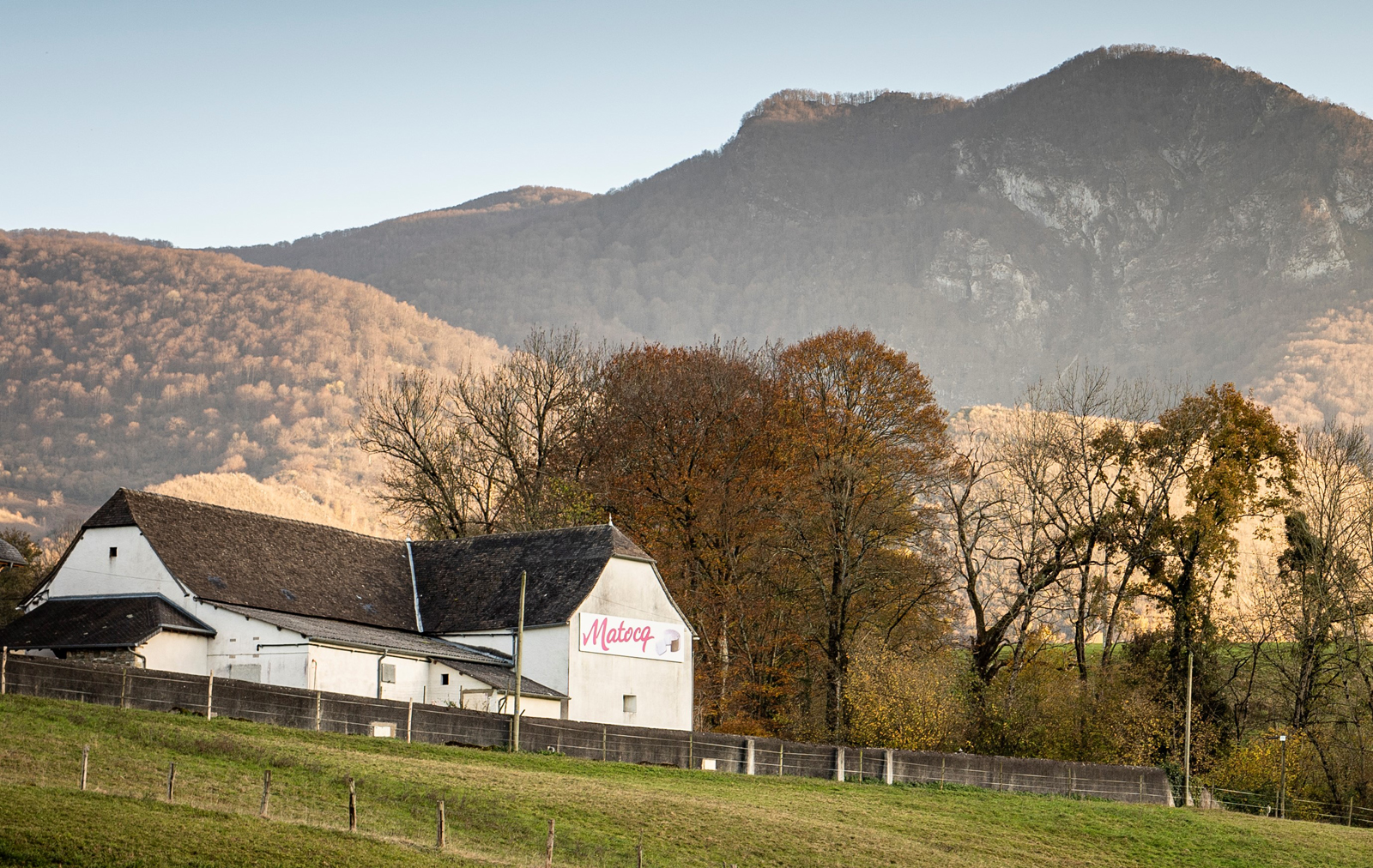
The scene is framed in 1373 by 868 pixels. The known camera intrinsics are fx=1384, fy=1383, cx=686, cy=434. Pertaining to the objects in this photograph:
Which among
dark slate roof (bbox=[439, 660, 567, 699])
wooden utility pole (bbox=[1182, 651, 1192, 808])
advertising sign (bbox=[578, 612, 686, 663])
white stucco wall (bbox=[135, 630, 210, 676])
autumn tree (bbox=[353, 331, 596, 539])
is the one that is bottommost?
wooden utility pole (bbox=[1182, 651, 1192, 808])

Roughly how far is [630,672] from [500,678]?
19.7ft

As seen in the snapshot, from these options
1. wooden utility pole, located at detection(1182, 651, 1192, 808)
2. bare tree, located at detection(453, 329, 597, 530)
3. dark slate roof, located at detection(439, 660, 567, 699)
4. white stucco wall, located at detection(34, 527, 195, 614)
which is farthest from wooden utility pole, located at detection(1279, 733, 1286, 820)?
white stucco wall, located at detection(34, 527, 195, 614)

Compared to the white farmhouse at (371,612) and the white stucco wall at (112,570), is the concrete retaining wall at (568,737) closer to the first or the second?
the white farmhouse at (371,612)

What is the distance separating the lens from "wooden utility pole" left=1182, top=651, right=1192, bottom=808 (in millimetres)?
51625

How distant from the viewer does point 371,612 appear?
51.4 m

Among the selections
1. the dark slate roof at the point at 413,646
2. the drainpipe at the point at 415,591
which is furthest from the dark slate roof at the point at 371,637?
the drainpipe at the point at 415,591

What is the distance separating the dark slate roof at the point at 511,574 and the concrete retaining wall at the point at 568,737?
8.24 m

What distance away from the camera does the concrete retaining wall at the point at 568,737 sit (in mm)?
34031

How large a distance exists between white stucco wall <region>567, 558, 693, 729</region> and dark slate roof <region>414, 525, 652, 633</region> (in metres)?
0.66

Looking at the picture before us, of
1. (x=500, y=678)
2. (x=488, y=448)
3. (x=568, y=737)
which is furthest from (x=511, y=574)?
(x=488, y=448)

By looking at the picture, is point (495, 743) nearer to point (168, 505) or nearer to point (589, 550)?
point (589, 550)

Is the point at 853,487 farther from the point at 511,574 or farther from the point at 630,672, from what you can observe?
the point at 511,574

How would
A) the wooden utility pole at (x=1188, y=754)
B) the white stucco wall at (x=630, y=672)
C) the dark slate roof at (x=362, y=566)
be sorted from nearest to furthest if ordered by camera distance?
the dark slate roof at (x=362, y=566) → the white stucco wall at (x=630, y=672) → the wooden utility pole at (x=1188, y=754)

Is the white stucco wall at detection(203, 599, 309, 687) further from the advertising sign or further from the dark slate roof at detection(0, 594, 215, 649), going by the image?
the advertising sign
